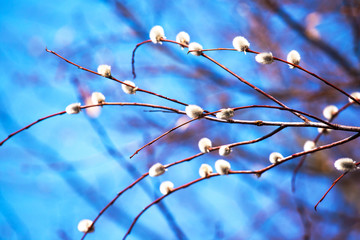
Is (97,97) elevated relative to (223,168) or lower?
elevated

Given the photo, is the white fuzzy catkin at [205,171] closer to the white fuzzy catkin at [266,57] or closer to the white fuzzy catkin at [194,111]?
the white fuzzy catkin at [194,111]

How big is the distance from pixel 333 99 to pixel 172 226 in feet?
4.07

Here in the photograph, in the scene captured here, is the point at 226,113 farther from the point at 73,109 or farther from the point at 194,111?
the point at 73,109

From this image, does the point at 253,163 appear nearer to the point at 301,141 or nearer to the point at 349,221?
the point at 301,141

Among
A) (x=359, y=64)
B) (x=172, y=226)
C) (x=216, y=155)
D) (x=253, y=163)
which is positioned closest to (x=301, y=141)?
(x=253, y=163)

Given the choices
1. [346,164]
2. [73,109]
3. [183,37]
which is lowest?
[346,164]

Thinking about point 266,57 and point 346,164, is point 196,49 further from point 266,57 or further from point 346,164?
point 346,164

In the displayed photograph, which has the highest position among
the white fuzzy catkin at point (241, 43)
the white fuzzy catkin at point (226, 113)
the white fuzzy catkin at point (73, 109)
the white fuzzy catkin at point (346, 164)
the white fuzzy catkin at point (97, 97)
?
the white fuzzy catkin at point (241, 43)

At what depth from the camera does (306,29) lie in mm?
1577

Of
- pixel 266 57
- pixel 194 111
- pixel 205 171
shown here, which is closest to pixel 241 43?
pixel 266 57

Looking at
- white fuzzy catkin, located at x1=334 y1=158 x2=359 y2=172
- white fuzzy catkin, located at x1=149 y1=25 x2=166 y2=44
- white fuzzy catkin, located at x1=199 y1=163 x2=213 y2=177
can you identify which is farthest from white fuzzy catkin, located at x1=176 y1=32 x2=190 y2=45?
white fuzzy catkin, located at x1=334 y1=158 x2=359 y2=172

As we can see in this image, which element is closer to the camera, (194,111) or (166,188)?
(194,111)

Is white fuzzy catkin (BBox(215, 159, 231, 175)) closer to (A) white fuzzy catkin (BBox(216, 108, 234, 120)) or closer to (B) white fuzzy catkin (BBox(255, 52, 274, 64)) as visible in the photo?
(A) white fuzzy catkin (BBox(216, 108, 234, 120))

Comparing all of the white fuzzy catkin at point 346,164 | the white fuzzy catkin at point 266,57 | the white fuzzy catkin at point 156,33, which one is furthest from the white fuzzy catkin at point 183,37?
the white fuzzy catkin at point 346,164
